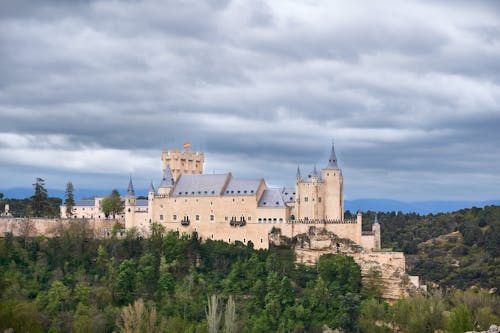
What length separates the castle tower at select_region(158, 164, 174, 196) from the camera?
102688mm

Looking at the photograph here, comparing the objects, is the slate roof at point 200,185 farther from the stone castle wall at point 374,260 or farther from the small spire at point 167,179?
the stone castle wall at point 374,260

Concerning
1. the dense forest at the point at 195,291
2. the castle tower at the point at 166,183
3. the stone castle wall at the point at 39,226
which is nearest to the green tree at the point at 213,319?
the dense forest at the point at 195,291

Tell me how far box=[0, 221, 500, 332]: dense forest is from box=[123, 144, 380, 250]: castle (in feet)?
5.70

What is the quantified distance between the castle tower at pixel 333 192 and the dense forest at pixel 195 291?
471 cm

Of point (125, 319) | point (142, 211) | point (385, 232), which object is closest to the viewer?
point (125, 319)

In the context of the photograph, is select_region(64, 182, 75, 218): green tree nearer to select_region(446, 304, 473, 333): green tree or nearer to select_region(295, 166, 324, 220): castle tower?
select_region(295, 166, 324, 220): castle tower

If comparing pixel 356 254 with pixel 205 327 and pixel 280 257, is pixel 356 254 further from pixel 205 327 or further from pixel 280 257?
pixel 205 327

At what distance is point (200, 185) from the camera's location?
102000 mm

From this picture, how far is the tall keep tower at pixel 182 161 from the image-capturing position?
349 feet

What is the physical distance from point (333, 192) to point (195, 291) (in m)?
17.6

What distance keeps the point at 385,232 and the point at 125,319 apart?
66033mm

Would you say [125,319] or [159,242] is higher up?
[159,242]

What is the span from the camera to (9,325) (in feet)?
231

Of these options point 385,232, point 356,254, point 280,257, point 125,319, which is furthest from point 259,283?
point 385,232
